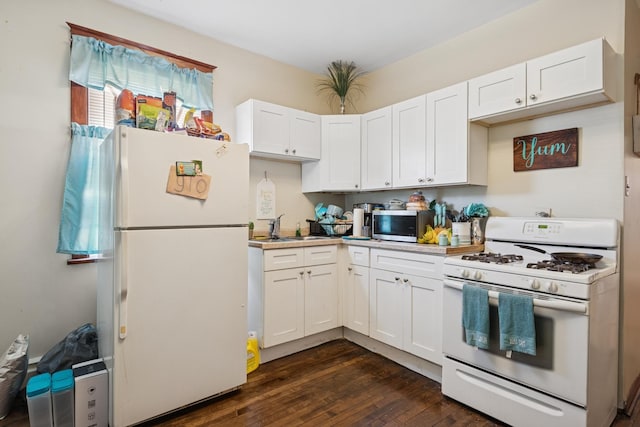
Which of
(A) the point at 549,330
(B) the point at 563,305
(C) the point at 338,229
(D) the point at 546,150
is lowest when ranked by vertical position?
(A) the point at 549,330

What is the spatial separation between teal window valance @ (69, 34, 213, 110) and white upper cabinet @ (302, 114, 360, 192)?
118 cm

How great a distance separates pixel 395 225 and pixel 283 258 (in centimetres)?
101

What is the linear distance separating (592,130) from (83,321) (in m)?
3.76

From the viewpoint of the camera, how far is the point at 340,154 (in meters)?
3.43

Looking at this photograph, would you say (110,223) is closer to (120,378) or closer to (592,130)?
(120,378)

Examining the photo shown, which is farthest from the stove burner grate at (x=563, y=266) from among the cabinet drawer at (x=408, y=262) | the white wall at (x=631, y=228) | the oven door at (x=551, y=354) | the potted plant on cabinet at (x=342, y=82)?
the potted plant on cabinet at (x=342, y=82)

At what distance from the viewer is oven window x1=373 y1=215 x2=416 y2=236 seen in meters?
2.81

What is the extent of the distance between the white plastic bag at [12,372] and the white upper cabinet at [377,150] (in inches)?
113

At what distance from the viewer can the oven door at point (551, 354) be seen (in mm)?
1646

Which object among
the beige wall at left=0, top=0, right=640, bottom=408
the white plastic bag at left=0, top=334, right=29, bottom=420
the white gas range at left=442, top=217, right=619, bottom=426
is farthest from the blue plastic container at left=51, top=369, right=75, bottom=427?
the white gas range at left=442, top=217, right=619, bottom=426

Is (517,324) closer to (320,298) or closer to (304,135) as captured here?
(320,298)

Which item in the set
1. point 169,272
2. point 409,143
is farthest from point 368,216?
point 169,272

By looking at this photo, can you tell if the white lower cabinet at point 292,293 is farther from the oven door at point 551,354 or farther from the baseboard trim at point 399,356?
the oven door at point 551,354

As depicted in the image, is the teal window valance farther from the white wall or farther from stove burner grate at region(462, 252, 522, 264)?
the white wall
